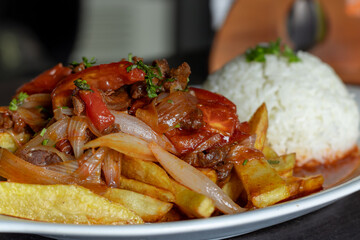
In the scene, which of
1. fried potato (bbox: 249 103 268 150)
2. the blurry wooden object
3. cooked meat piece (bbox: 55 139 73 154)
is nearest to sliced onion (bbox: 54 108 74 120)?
cooked meat piece (bbox: 55 139 73 154)

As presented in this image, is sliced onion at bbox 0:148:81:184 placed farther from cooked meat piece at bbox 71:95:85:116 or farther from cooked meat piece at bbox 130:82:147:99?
cooked meat piece at bbox 130:82:147:99

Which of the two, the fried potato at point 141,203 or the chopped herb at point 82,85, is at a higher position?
the chopped herb at point 82,85

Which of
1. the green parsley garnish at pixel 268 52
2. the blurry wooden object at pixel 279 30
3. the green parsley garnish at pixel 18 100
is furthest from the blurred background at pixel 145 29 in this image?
the green parsley garnish at pixel 18 100

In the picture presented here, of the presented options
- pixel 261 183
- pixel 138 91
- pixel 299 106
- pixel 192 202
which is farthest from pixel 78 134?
pixel 299 106

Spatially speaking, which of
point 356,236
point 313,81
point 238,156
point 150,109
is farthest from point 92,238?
point 313,81

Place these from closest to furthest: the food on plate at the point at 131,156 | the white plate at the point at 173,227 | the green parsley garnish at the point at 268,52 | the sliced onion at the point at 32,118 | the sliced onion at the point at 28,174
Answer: the white plate at the point at 173,227
the food on plate at the point at 131,156
the sliced onion at the point at 28,174
the sliced onion at the point at 32,118
the green parsley garnish at the point at 268,52

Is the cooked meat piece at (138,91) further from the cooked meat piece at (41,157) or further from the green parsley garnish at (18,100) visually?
the green parsley garnish at (18,100)
